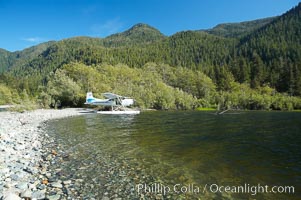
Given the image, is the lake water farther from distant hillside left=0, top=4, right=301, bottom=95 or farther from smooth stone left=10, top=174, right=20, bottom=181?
distant hillside left=0, top=4, right=301, bottom=95

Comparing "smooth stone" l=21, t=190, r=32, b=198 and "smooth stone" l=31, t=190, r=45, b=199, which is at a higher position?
"smooth stone" l=21, t=190, r=32, b=198

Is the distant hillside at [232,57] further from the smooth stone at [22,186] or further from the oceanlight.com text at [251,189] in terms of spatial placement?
the smooth stone at [22,186]

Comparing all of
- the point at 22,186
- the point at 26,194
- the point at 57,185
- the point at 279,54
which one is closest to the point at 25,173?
the point at 22,186

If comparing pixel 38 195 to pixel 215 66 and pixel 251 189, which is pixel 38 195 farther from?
pixel 215 66

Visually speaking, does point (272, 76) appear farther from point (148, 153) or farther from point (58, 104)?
point (148, 153)

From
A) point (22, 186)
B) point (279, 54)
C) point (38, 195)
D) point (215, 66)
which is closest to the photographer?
point (38, 195)

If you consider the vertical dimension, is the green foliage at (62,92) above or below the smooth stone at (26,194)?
above

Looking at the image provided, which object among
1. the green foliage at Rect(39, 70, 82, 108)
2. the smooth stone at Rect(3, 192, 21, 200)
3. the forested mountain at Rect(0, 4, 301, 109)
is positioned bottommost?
the smooth stone at Rect(3, 192, 21, 200)

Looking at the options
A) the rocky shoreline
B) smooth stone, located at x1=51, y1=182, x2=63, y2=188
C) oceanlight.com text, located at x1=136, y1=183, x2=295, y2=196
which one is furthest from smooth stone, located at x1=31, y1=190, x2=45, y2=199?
oceanlight.com text, located at x1=136, y1=183, x2=295, y2=196

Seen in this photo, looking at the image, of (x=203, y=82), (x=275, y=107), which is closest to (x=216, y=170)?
(x=275, y=107)

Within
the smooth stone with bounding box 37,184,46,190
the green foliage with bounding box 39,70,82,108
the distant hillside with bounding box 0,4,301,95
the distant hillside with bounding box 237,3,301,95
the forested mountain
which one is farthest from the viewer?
the distant hillside with bounding box 0,4,301,95

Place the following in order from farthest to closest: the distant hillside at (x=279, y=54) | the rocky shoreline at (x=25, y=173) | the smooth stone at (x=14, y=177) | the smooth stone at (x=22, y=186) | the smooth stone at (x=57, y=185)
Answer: the distant hillside at (x=279, y=54) < the smooth stone at (x=14, y=177) < the smooth stone at (x=57, y=185) < the smooth stone at (x=22, y=186) < the rocky shoreline at (x=25, y=173)

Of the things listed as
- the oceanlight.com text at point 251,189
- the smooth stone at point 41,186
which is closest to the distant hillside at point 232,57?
the oceanlight.com text at point 251,189

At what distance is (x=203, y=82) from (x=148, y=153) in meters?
82.8
